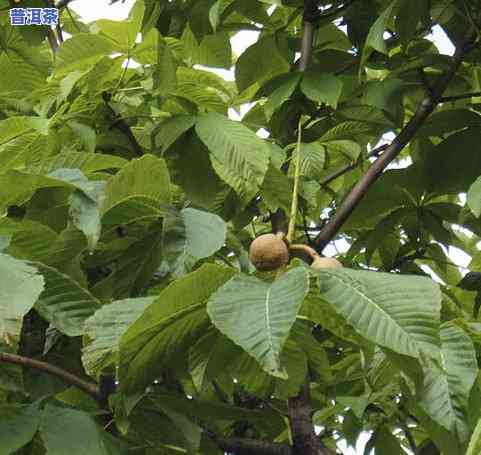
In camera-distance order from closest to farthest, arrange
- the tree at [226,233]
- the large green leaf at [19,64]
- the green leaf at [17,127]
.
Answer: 1. the tree at [226,233]
2. the green leaf at [17,127]
3. the large green leaf at [19,64]

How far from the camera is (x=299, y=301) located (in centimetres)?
75

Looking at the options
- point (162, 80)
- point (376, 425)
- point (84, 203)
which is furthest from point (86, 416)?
point (376, 425)

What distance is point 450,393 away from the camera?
84 centimetres

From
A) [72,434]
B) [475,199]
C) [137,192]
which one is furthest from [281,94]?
[72,434]

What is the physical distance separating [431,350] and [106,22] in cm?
99

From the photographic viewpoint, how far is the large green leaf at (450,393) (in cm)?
82

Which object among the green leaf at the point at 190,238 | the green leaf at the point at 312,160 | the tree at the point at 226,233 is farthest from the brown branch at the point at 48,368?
the green leaf at the point at 312,160

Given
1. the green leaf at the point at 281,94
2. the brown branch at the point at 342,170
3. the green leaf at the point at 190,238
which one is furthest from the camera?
the brown branch at the point at 342,170

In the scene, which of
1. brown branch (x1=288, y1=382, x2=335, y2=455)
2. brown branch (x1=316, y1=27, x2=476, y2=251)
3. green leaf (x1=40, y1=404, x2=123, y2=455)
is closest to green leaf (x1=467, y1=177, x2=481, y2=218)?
brown branch (x1=316, y1=27, x2=476, y2=251)

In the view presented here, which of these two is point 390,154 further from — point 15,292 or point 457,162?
point 15,292

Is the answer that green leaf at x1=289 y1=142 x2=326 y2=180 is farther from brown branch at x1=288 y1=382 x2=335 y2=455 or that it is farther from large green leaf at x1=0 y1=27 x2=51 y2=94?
large green leaf at x1=0 y1=27 x2=51 y2=94

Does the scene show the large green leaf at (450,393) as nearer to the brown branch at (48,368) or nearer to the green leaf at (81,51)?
the brown branch at (48,368)

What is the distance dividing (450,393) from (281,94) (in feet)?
2.78

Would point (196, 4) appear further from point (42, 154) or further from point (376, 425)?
point (376, 425)
